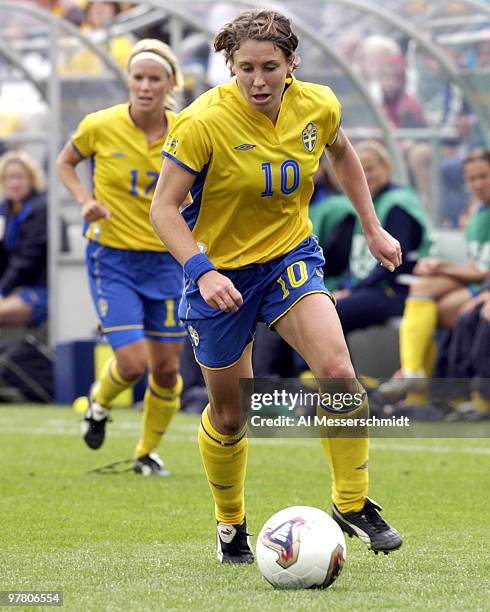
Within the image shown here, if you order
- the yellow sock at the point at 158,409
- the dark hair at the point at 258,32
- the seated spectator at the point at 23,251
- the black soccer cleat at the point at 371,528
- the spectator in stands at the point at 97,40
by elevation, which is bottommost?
the seated spectator at the point at 23,251

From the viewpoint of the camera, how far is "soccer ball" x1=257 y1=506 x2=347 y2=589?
15.8 ft

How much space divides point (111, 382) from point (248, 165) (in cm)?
349

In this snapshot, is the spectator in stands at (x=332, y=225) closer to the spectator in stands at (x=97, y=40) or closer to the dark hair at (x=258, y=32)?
the spectator in stands at (x=97, y=40)

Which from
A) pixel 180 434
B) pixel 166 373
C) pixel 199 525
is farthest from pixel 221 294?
pixel 180 434

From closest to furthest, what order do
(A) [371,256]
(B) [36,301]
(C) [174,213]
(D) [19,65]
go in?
(C) [174,213]
(A) [371,256]
(B) [36,301]
(D) [19,65]

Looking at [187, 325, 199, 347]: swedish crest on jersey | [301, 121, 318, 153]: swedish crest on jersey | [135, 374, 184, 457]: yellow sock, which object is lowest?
[135, 374, 184, 457]: yellow sock

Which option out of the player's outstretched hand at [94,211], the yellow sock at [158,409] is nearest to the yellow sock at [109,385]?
the yellow sock at [158,409]

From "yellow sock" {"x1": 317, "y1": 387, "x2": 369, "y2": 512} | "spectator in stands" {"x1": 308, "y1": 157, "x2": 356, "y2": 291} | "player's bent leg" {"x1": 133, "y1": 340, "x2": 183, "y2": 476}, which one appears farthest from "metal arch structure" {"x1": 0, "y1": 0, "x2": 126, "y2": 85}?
"yellow sock" {"x1": 317, "y1": 387, "x2": 369, "y2": 512}

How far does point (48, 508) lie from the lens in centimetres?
700

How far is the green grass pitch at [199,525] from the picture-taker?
4.74 metres

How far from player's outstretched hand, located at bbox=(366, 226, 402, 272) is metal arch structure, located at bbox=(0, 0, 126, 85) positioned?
30.7 feet

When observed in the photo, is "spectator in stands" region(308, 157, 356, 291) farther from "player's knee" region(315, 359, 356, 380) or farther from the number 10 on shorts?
"player's knee" region(315, 359, 356, 380)

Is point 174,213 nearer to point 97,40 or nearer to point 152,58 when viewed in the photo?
point 152,58

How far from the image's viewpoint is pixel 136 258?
845 centimetres
